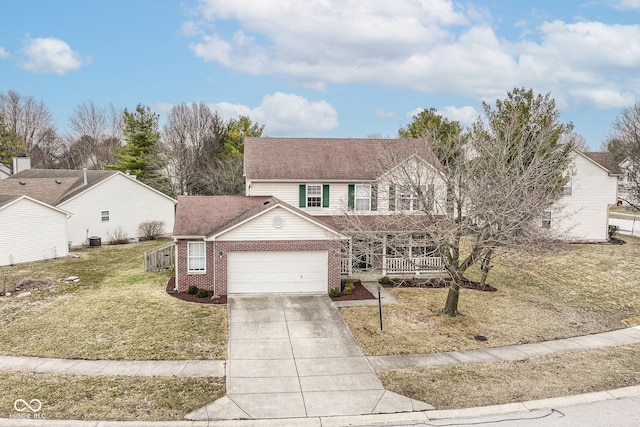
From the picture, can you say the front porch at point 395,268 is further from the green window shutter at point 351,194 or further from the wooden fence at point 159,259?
the wooden fence at point 159,259

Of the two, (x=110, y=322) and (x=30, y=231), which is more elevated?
(x=30, y=231)

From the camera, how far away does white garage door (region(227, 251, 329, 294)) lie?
68.4ft

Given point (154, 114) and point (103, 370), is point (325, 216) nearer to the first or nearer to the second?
point (103, 370)

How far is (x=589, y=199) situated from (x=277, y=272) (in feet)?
85.2

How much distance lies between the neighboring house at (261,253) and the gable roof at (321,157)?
517 centimetres

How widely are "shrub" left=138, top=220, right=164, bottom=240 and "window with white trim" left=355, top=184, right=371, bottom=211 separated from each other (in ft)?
62.8

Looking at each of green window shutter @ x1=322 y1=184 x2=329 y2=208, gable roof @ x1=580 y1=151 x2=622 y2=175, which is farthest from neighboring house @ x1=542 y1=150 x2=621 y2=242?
green window shutter @ x1=322 y1=184 x2=329 y2=208

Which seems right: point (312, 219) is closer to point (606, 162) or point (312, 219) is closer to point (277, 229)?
point (277, 229)

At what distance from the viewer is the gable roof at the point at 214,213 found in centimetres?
2072

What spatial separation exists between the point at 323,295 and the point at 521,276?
12000 mm

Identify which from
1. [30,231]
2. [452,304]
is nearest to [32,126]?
[30,231]

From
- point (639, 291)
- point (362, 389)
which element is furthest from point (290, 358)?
point (639, 291)

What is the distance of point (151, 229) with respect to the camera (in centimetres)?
3719

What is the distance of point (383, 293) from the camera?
21578 millimetres
